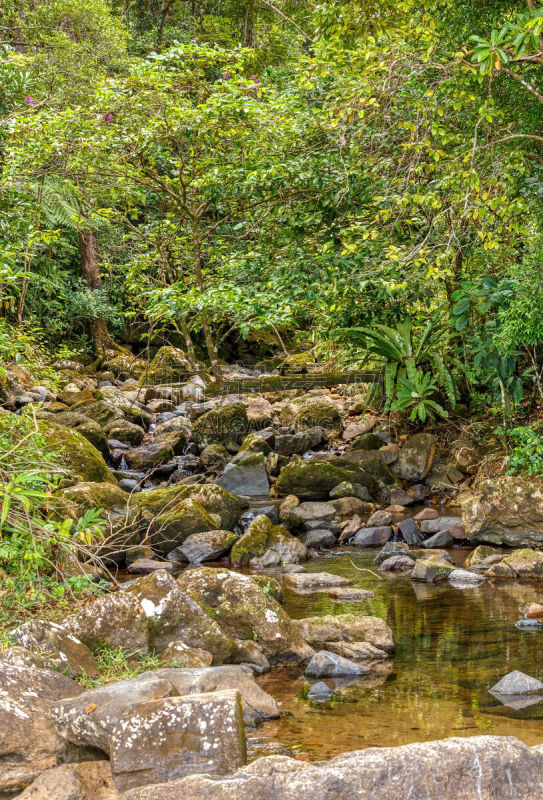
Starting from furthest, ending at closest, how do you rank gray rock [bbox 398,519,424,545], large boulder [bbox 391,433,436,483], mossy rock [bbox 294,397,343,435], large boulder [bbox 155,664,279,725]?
mossy rock [bbox 294,397,343,435] < large boulder [bbox 391,433,436,483] < gray rock [bbox 398,519,424,545] < large boulder [bbox 155,664,279,725]

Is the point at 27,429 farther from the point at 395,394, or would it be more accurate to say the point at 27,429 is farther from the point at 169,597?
the point at 395,394

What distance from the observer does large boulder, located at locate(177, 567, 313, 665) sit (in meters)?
5.45

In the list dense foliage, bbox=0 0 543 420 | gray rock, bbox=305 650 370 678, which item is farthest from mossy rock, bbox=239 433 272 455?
gray rock, bbox=305 650 370 678

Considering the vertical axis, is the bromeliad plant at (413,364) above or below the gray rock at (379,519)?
above

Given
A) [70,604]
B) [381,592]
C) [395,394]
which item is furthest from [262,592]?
[395,394]

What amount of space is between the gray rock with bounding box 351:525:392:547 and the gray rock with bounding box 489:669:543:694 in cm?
460

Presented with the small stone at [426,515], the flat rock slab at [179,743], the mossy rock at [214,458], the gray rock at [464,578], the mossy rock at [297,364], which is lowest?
the mossy rock at [297,364]

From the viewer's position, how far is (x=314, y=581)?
769cm

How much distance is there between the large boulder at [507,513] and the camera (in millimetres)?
8375

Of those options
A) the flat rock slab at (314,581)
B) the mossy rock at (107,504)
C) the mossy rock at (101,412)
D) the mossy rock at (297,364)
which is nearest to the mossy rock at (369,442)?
the mossy rock at (107,504)

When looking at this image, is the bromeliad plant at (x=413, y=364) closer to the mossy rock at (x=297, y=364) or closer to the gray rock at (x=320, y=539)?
the gray rock at (x=320, y=539)

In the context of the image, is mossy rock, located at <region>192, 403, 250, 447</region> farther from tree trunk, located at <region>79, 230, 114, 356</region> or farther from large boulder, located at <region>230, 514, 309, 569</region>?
tree trunk, located at <region>79, 230, 114, 356</region>

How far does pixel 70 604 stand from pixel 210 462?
7128 mm

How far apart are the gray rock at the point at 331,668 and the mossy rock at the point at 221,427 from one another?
8.07 m
